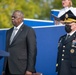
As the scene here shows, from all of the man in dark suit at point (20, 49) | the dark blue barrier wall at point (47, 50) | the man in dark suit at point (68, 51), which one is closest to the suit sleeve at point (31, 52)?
the man in dark suit at point (20, 49)

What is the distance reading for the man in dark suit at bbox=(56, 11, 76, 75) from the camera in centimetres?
988

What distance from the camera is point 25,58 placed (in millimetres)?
10383

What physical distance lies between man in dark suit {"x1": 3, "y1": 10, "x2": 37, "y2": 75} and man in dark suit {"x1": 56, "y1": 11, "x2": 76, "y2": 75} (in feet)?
1.83

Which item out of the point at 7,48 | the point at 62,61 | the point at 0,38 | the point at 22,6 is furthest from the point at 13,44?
the point at 22,6

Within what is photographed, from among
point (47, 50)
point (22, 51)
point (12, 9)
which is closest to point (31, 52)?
point (22, 51)

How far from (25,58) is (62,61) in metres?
0.77

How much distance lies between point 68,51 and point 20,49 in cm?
93

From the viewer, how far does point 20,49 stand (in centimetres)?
1034

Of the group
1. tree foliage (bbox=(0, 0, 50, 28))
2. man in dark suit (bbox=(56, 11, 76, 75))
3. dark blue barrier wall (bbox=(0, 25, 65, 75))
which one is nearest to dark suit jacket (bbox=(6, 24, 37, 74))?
man in dark suit (bbox=(56, 11, 76, 75))

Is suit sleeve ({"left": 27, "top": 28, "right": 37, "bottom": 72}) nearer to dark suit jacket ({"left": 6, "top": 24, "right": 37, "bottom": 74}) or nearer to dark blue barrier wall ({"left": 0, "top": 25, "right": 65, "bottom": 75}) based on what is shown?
dark suit jacket ({"left": 6, "top": 24, "right": 37, "bottom": 74})

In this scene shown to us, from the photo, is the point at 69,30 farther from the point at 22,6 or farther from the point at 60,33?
the point at 22,6

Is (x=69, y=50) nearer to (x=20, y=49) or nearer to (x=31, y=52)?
(x=31, y=52)

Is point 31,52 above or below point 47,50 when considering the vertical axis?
above

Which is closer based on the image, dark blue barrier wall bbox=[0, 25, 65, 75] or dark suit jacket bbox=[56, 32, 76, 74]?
dark suit jacket bbox=[56, 32, 76, 74]
